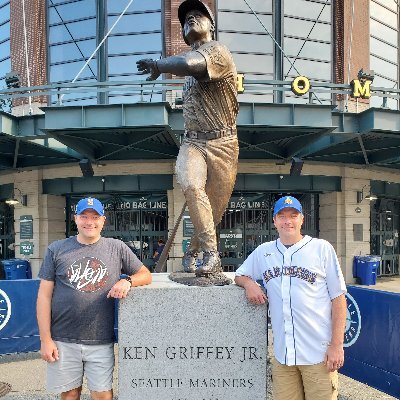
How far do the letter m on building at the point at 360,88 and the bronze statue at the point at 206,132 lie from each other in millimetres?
9951

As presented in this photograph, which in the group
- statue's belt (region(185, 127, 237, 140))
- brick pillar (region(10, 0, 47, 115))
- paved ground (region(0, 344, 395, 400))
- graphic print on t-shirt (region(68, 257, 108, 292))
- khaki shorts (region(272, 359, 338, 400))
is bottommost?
paved ground (region(0, 344, 395, 400))

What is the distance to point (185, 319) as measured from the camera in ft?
10.9

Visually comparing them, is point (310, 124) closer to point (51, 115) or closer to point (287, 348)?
point (51, 115)

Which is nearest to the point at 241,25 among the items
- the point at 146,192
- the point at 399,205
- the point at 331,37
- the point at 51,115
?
the point at 331,37

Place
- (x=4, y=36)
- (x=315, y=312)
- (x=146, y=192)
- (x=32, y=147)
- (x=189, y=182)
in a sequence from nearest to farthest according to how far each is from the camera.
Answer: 1. (x=315, y=312)
2. (x=189, y=182)
3. (x=32, y=147)
4. (x=146, y=192)
5. (x=4, y=36)

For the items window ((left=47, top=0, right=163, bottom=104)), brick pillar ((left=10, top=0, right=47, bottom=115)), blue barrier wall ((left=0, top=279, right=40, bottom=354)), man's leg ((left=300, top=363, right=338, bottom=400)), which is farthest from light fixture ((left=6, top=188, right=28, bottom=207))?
man's leg ((left=300, top=363, right=338, bottom=400))

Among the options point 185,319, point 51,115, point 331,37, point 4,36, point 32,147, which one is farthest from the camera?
point 4,36

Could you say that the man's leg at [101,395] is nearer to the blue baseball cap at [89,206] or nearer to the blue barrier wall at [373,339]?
the blue baseball cap at [89,206]

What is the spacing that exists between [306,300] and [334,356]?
15.6 inches

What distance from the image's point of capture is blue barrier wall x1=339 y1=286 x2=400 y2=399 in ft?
15.8

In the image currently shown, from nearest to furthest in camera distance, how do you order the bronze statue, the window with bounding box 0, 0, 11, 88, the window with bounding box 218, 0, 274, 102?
the bronze statue < the window with bounding box 218, 0, 274, 102 < the window with bounding box 0, 0, 11, 88

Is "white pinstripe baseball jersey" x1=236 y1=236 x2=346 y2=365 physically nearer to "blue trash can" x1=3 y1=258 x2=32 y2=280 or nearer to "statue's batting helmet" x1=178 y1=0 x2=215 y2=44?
"statue's batting helmet" x1=178 y1=0 x2=215 y2=44

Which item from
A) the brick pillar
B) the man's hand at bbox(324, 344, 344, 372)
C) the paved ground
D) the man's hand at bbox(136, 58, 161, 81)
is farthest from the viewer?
the brick pillar

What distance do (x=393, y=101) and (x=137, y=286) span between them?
1959cm
